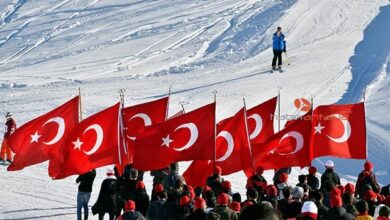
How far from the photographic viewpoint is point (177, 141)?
47.1 feet

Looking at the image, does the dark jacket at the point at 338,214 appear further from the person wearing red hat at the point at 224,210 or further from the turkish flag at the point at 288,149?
the turkish flag at the point at 288,149

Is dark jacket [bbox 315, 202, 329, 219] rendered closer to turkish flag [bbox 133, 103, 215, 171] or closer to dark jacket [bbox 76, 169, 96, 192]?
turkish flag [bbox 133, 103, 215, 171]


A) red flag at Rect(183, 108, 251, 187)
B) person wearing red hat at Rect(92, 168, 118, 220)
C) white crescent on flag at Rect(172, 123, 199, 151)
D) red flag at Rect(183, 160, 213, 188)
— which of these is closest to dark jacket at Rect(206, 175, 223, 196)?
white crescent on flag at Rect(172, 123, 199, 151)

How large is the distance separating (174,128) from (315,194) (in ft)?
11.5

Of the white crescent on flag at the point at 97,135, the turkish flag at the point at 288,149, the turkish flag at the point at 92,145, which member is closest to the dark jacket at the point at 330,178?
the turkish flag at the point at 288,149

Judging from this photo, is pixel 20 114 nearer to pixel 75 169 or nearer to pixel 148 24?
pixel 75 169

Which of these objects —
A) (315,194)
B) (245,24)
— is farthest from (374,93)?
(315,194)

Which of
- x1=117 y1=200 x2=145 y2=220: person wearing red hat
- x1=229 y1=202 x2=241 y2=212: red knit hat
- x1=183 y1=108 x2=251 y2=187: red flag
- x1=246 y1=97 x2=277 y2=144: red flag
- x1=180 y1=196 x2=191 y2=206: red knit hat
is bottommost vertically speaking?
x1=117 y1=200 x2=145 y2=220: person wearing red hat

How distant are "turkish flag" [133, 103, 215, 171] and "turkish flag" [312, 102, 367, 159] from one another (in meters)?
2.00

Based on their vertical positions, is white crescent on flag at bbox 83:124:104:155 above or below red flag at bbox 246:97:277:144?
below

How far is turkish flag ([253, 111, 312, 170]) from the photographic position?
14875 millimetres

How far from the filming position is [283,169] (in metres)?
16.0

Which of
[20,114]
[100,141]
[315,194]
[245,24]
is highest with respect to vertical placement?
[245,24]

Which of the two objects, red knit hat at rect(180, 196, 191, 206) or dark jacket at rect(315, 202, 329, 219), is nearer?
dark jacket at rect(315, 202, 329, 219)
